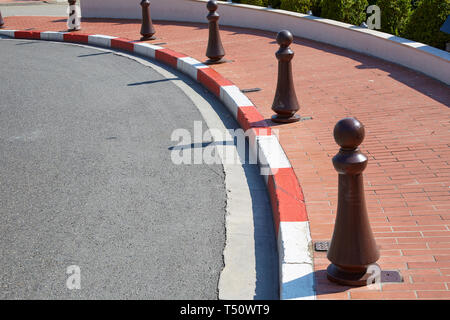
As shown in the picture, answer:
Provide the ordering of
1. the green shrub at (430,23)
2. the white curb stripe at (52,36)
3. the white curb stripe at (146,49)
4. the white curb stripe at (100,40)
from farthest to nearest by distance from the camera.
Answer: the white curb stripe at (52,36) → the white curb stripe at (100,40) → the white curb stripe at (146,49) → the green shrub at (430,23)

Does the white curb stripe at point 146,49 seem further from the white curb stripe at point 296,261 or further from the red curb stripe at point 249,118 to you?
the white curb stripe at point 296,261

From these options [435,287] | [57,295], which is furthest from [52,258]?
[435,287]

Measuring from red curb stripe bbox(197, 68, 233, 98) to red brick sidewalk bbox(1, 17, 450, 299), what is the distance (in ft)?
0.64

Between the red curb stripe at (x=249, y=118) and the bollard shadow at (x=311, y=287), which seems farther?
the red curb stripe at (x=249, y=118)

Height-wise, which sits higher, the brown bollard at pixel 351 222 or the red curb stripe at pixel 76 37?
the brown bollard at pixel 351 222

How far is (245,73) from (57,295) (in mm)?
6016

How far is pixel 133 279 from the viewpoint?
12.8 feet

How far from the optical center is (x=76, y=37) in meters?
13.9

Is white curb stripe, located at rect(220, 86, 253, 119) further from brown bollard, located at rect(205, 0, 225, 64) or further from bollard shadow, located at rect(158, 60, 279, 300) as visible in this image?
brown bollard, located at rect(205, 0, 225, 64)

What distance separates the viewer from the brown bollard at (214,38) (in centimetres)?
974

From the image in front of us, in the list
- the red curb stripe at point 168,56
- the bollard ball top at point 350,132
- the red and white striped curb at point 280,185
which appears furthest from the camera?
the red curb stripe at point 168,56

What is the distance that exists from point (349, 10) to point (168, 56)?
383 centimetres

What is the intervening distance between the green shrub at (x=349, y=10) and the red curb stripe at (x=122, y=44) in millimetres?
4120

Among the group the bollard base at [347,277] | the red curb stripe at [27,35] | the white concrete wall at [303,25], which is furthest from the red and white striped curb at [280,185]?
the red curb stripe at [27,35]
